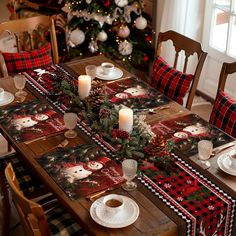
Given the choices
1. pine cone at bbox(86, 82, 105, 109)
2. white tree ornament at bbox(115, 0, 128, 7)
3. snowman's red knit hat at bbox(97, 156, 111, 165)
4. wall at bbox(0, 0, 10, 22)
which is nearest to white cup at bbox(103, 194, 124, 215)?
snowman's red knit hat at bbox(97, 156, 111, 165)

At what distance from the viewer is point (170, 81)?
9.75 ft

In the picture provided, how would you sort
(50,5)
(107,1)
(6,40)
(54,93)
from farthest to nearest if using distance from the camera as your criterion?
(6,40) < (50,5) < (107,1) < (54,93)

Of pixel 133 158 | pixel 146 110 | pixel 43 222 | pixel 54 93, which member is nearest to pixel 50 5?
pixel 54 93

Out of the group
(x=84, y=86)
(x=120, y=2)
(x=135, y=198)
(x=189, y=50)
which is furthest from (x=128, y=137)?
(x=120, y=2)

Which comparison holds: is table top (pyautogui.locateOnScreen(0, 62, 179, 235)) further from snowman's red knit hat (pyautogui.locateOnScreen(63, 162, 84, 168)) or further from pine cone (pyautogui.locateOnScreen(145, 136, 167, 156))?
pine cone (pyautogui.locateOnScreen(145, 136, 167, 156))

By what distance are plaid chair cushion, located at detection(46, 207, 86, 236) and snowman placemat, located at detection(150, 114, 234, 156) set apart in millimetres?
597

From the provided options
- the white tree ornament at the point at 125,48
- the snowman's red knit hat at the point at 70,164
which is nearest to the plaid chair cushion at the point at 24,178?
the snowman's red knit hat at the point at 70,164

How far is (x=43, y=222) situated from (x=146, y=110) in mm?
1019

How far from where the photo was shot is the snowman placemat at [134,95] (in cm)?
272

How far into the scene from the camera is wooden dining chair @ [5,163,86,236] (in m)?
1.79

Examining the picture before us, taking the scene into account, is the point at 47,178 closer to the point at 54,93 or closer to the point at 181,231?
the point at 181,231

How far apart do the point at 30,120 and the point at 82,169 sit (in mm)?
524

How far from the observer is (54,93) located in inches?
112

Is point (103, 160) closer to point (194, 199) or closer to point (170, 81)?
point (194, 199)
